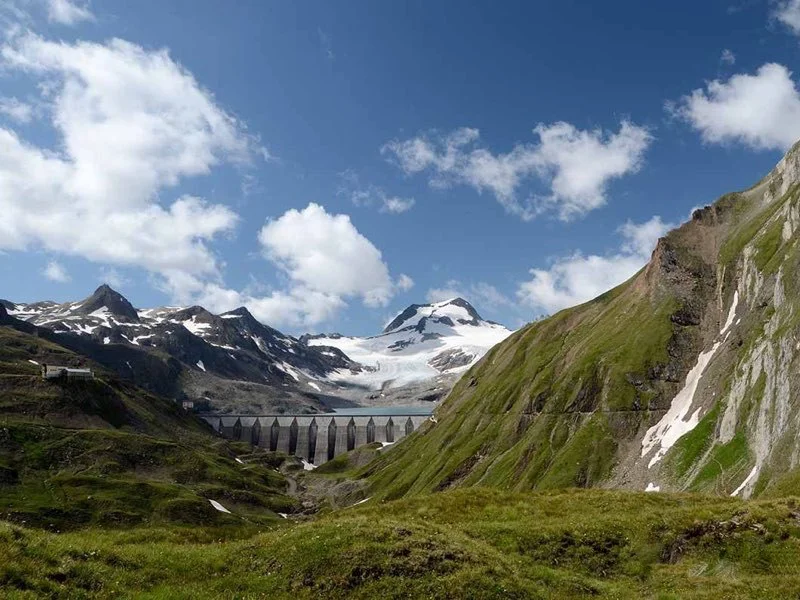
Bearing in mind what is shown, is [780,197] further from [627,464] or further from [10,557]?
[10,557]

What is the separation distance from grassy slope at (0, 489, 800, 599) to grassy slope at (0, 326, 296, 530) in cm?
9798

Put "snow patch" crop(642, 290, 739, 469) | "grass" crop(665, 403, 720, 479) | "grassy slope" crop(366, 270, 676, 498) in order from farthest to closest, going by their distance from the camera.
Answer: "grassy slope" crop(366, 270, 676, 498), "snow patch" crop(642, 290, 739, 469), "grass" crop(665, 403, 720, 479)

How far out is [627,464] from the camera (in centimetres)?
10981

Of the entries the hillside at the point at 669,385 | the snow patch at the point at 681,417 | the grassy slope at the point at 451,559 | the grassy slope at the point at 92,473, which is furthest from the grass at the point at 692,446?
the grassy slope at the point at 92,473

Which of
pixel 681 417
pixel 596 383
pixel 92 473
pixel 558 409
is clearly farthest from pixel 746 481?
pixel 92 473

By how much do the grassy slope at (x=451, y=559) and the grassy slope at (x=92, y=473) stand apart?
321 feet

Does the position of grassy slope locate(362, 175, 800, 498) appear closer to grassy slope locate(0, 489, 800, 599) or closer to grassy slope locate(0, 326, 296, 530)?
→ grassy slope locate(0, 326, 296, 530)

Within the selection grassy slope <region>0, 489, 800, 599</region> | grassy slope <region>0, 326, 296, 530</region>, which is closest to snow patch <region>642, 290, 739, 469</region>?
grassy slope <region>0, 489, 800, 599</region>

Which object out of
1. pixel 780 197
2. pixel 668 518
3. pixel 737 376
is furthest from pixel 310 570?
pixel 780 197

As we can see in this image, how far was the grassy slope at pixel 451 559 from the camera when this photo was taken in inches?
880

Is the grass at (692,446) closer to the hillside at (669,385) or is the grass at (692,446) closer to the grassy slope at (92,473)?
the hillside at (669,385)

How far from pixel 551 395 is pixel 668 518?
4737 inches

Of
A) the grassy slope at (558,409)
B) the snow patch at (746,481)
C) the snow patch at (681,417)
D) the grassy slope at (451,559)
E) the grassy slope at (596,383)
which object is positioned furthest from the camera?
the grassy slope at (558,409)

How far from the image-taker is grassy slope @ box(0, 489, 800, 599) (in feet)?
73.3
